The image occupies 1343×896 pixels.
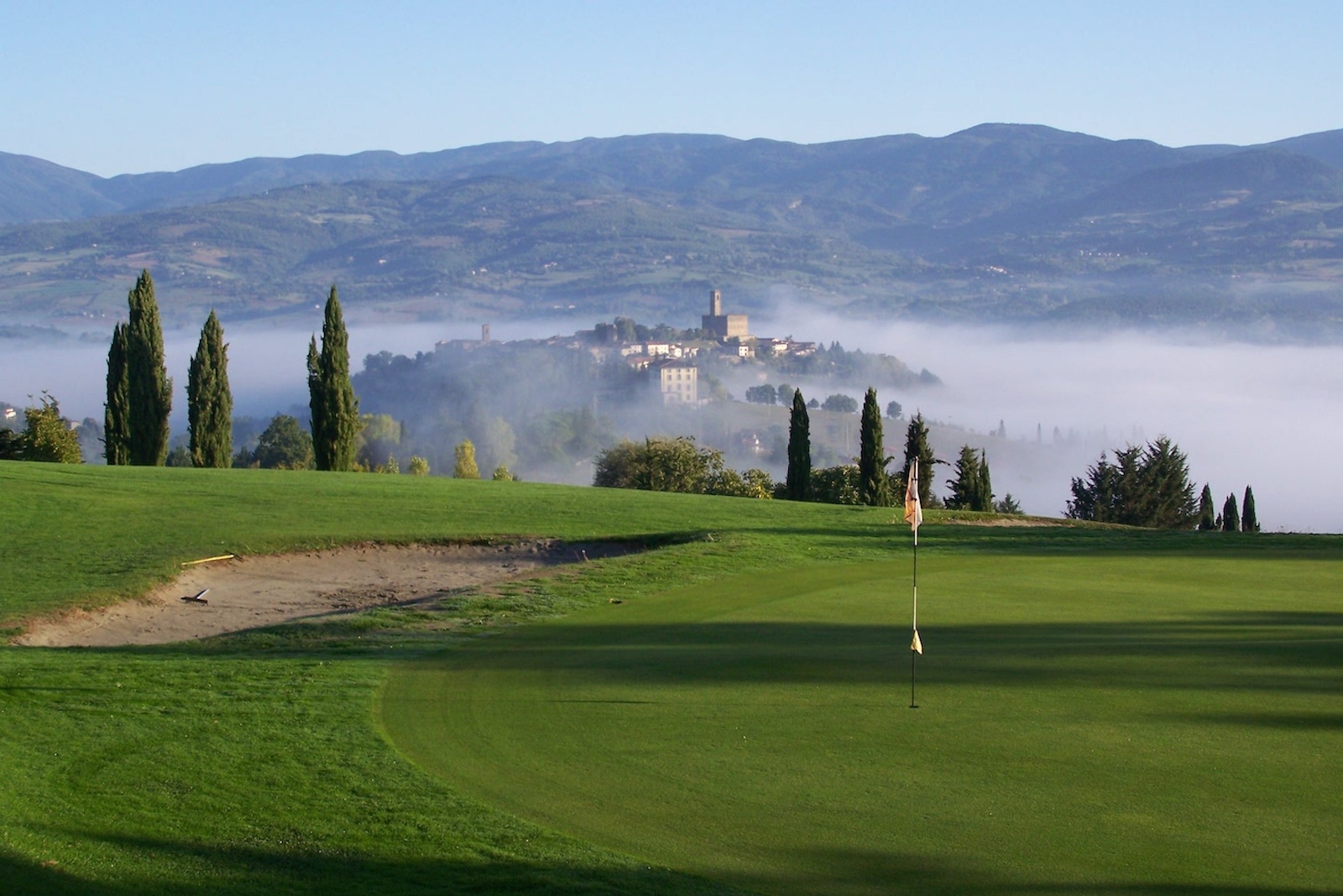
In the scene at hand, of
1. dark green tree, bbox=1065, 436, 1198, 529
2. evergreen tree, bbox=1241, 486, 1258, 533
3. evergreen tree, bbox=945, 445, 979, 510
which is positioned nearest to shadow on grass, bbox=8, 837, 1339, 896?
evergreen tree, bbox=945, 445, 979, 510

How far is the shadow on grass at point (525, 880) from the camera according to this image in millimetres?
8641

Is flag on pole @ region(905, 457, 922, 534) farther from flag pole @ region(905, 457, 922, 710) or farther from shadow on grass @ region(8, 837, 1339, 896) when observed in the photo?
shadow on grass @ region(8, 837, 1339, 896)

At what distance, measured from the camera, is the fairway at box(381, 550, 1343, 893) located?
924 centimetres

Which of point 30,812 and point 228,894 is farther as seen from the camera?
point 30,812

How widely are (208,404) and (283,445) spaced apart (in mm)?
61821

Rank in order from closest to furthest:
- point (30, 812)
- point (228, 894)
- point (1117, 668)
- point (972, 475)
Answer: point (228, 894) → point (30, 812) → point (1117, 668) → point (972, 475)

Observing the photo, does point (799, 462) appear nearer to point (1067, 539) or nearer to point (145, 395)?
point (145, 395)

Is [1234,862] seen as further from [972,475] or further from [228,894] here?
[972,475]

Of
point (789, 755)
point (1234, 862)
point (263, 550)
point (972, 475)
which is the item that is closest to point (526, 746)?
point (789, 755)

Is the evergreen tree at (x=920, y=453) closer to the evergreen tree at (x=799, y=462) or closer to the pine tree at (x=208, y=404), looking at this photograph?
the evergreen tree at (x=799, y=462)

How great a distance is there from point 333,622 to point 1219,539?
18.7 meters

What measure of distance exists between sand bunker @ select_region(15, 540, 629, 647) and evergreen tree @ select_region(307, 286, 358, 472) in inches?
944

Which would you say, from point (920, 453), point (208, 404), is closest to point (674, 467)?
point (920, 453)

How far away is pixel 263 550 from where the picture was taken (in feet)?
84.4
